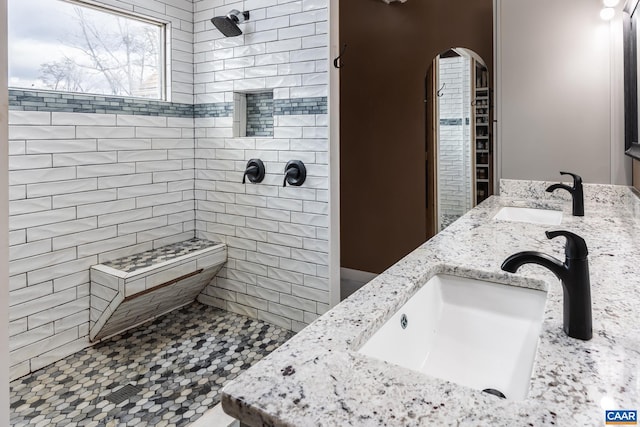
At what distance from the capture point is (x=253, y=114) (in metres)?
2.86

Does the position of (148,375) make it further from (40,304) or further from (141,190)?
(141,190)

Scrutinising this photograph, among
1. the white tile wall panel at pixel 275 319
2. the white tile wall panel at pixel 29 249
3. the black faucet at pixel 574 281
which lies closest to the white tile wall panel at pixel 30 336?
the white tile wall panel at pixel 29 249

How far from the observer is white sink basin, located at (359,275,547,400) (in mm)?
834

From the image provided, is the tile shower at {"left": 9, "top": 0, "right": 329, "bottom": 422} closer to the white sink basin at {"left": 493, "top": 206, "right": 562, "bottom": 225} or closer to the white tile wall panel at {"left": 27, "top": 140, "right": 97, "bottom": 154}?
the white tile wall panel at {"left": 27, "top": 140, "right": 97, "bottom": 154}

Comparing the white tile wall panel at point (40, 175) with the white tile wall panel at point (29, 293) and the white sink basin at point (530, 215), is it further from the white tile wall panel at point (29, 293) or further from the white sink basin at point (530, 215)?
the white sink basin at point (530, 215)

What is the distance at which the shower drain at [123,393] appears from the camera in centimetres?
192

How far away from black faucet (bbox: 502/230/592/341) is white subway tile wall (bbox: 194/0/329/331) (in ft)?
5.99

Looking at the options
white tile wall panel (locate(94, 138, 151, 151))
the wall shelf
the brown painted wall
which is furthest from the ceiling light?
white tile wall panel (locate(94, 138, 151, 151))

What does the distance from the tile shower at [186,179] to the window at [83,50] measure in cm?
10

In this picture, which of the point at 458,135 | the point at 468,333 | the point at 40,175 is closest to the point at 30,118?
the point at 40,175

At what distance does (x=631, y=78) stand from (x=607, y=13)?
15.2 inches

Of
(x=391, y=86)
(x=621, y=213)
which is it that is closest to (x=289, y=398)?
(x=621, y=213)

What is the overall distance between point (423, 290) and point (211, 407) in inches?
55.2

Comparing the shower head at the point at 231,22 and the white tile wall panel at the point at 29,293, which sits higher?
the shower head at the point at 231,22
